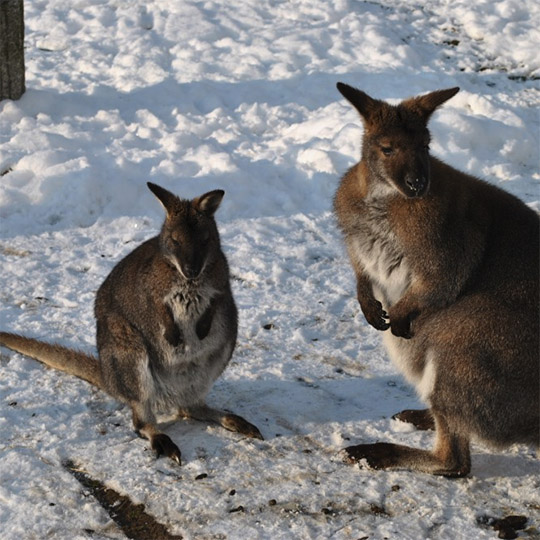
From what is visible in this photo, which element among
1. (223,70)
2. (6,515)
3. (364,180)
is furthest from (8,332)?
(223,70)

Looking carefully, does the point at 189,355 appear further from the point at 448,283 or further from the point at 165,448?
the point at 448,283

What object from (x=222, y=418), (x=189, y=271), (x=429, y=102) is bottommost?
(x=222, y=418)

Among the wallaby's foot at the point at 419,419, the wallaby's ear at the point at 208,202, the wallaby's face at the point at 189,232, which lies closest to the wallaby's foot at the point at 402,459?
the wallaby's foot at the point at 419,419

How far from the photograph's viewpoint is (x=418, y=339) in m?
4.34

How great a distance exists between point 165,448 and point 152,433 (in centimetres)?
13

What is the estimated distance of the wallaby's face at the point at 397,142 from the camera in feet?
13.5

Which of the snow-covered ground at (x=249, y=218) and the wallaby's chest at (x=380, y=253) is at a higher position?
the wallaby's chest at (x=380, y=253)

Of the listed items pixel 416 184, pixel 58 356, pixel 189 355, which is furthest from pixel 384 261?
pixel 58 356

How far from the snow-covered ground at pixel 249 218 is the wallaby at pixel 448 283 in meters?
0.26

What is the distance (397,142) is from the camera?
4176 mm

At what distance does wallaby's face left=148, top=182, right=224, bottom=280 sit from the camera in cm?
441

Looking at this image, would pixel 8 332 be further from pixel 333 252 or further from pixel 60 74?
pixel 60 74

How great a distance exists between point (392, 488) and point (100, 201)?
3.54 m

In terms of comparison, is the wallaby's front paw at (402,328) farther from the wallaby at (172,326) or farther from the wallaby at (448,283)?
the wallaby at (172,326)
